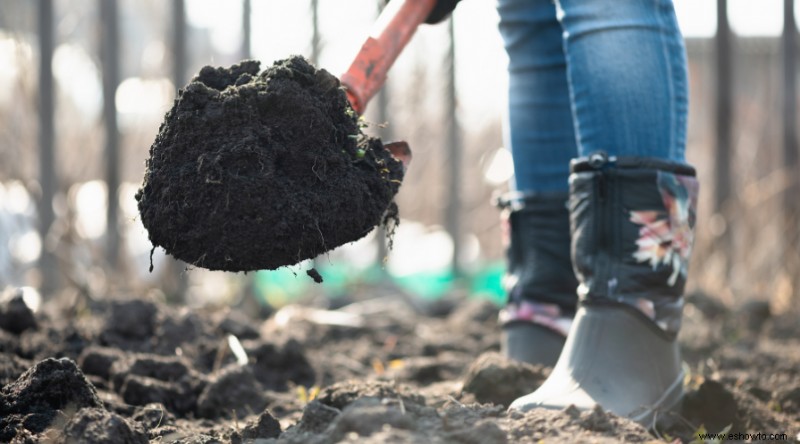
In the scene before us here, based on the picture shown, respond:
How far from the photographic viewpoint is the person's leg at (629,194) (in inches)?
64.2

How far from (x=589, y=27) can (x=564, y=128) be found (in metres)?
0.49

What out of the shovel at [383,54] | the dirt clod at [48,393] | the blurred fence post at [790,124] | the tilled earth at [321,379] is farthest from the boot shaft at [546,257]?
the blurred fence post at [790,124]

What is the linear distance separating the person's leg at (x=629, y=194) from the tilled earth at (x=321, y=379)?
0.55ft

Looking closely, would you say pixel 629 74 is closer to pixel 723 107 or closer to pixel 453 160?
pixel 723 107

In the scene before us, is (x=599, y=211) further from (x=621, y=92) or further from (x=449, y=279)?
(x=449, y=279)

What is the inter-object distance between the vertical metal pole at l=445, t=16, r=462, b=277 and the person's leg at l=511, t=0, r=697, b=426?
4.05 m

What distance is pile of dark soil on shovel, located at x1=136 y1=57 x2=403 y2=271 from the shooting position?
141 cm

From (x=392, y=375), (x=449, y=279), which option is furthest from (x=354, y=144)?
(x=449, y=279)

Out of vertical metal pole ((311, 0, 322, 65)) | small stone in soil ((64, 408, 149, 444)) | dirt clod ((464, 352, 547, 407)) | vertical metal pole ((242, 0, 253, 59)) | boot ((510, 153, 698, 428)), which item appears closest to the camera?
small stone in soil ((64, 408, 149, 444))

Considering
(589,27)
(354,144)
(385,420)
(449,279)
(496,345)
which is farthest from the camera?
(449,279)

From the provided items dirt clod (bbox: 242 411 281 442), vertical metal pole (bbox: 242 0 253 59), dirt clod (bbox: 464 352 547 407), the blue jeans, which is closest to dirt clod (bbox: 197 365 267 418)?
dirt clod (bbox: 242 411 281 442)

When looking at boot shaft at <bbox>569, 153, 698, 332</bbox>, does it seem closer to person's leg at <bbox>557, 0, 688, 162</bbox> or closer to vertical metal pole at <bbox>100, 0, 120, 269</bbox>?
person's leg at <bbox>557, 0, 688, 162</bbox>

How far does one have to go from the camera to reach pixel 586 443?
49.7 inches

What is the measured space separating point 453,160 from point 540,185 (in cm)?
364
